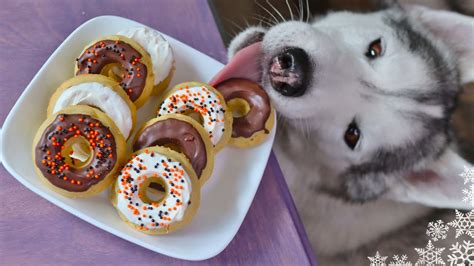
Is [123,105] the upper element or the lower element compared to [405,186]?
upper

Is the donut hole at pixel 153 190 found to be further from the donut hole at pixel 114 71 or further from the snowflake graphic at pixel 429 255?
the snowflake graphic at pixel 429 255

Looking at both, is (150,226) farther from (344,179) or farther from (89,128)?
(344,179)

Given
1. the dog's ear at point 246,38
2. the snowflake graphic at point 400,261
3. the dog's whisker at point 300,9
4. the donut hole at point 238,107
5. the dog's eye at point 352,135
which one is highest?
the dog's whisker at point 300,9

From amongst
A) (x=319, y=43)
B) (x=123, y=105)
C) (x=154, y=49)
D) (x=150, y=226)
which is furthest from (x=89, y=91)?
(x=319, y=43)

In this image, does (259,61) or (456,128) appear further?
Result: (259,61)

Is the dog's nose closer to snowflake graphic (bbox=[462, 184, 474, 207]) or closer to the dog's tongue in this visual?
the dog's tongue

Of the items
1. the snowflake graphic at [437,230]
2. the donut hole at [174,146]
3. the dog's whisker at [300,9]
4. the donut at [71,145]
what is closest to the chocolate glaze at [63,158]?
the donut at [71,145]

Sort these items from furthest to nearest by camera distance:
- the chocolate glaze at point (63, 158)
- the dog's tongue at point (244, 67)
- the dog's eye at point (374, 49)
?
the dog's tongue at point (244, 67), the dog's eye at point (374, 49), the chocolate glaze at point (63, 158)

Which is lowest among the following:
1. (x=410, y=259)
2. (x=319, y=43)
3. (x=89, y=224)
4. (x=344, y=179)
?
(x=410, y=259)
